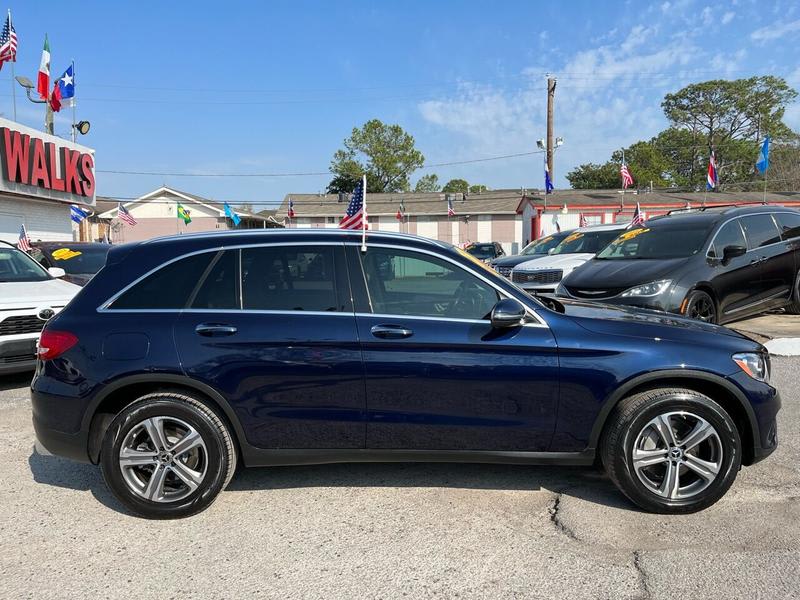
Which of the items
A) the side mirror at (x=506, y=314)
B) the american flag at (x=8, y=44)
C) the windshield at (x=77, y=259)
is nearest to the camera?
the side mirror at (x=506, y=314)

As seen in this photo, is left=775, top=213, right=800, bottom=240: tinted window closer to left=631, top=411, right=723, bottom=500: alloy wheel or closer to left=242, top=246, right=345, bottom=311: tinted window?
left=631, top=411, right=723, bottom=500: alloy wheel

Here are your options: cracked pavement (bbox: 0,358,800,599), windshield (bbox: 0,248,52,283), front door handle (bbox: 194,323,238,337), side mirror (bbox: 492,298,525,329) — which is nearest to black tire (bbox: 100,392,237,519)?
cracked pavement (bbox: 0,358,800,599)

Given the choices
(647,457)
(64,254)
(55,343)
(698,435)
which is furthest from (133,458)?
(64,254)

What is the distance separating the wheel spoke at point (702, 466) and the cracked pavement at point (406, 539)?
0.82 ft

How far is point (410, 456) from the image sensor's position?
3.32 m

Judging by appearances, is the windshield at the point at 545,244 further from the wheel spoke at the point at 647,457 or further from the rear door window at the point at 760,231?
the wheel spoke at the point at 647,457

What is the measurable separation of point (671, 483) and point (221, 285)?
115 inches

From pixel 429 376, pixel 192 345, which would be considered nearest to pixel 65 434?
pixel 192 345

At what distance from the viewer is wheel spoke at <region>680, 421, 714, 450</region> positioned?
10.4 ft

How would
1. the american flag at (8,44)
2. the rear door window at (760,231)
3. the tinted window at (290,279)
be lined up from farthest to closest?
the american flag at (8,44) → the rear door window at (760,231) → the tinted window at (290,279)

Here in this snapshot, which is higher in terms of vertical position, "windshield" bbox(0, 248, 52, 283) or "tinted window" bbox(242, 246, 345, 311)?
"windshield" bbox(0, 248, 52, 283)

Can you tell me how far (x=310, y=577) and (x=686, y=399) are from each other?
7.42 feet

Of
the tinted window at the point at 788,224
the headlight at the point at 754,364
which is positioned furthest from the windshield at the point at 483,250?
the headlight at the point at 754,364

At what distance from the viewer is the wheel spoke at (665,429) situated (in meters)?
3.18
